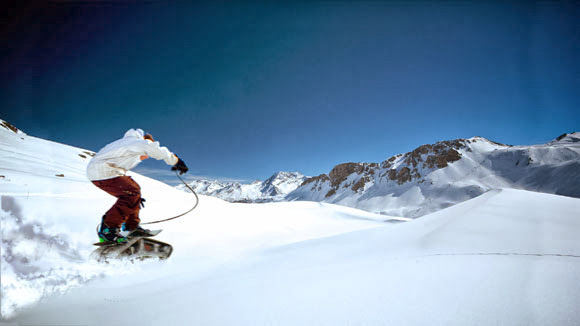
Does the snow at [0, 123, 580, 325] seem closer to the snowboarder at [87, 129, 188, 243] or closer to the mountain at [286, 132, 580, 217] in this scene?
the snowboarder at [87, 129, 188, 243]

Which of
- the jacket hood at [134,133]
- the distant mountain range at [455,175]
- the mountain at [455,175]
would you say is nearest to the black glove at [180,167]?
the jacket hood at [134,133]

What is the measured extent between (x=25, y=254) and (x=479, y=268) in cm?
519

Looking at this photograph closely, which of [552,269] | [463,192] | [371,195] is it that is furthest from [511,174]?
[552,269]

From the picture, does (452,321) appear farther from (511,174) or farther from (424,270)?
(511,174)

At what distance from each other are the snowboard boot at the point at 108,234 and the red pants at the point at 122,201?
0.06 metres

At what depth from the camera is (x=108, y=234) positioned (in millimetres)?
3486

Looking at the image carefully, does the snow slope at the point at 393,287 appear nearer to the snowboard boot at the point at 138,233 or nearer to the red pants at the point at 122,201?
the snowboard boot at the point at 138,233

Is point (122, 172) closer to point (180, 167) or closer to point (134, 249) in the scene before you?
point (180, 167)

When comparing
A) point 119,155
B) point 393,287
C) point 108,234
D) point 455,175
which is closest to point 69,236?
point 108,234

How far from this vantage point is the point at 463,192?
8875 centimetres

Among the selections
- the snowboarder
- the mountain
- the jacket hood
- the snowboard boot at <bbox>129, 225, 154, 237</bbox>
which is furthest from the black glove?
the mountain

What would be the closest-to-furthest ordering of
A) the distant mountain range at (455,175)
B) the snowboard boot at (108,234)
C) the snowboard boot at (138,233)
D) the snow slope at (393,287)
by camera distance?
the snow slope at (393,287) < the snowboard boot at (108,234) < the snowboard boot at (138,233) < the distant mountain range at (455,175)

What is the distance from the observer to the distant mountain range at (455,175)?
77888 millimetres

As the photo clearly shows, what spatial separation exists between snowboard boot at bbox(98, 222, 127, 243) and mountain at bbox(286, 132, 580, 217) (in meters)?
94.5
